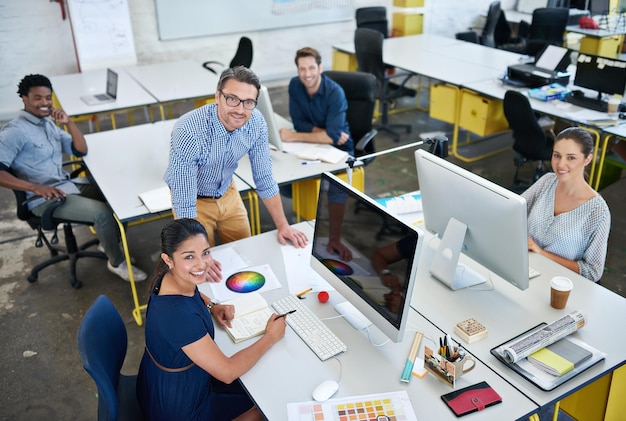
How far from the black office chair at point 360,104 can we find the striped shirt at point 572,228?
1.60 meters

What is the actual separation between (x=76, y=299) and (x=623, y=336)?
3.01 m

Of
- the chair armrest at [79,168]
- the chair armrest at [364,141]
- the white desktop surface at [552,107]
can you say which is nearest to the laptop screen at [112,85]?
the chair armrest at [79,168]

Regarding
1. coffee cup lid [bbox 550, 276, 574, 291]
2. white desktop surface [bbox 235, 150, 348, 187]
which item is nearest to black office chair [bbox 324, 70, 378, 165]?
white desktop surface [bbox 235, 150, 348, 187]

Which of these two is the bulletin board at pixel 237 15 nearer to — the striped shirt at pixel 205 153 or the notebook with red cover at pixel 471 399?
the striped shirt at pixel 205 153

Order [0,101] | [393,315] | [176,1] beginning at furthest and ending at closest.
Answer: [176,1], [0,101], [393,315]

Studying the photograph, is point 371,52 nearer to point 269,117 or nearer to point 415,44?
point 415,44

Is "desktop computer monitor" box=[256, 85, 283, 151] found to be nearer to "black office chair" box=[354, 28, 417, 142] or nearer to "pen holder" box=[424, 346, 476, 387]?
"pen holder" box=[424, 346, 476, 387]

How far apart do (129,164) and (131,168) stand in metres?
0.07

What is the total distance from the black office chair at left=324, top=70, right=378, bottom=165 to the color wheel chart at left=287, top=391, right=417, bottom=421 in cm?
246

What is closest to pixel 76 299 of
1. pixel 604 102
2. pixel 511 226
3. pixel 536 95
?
pixel 511 226

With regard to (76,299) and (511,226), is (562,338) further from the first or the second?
(76,299)

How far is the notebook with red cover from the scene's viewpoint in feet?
5.78

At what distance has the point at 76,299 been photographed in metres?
3.60

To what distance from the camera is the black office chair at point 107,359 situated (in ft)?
5.99
